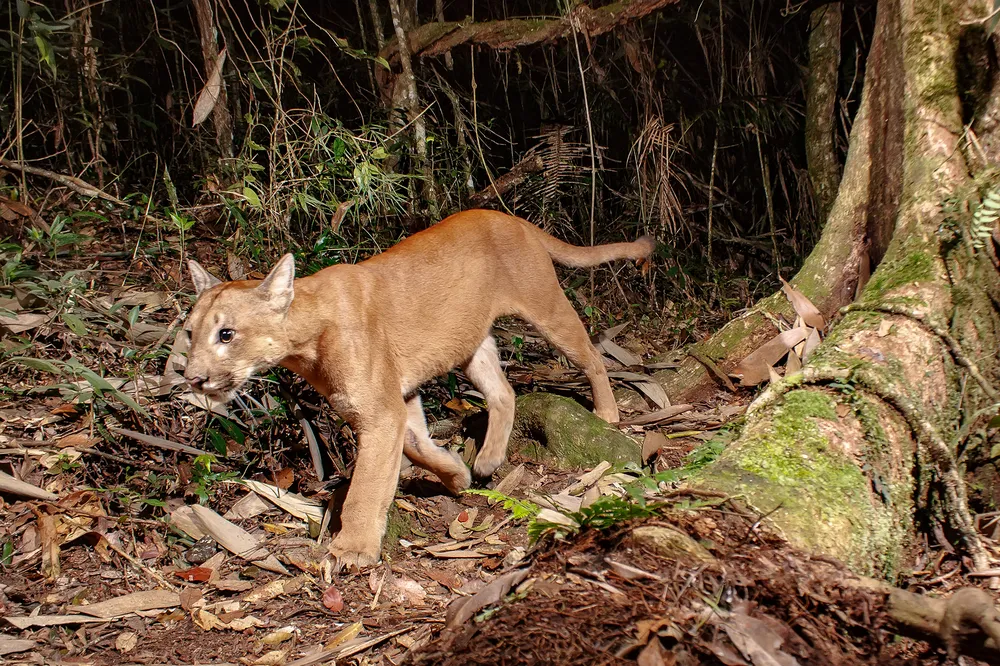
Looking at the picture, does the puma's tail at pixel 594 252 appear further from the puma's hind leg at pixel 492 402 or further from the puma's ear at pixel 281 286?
the puma's ear at pixel 281 286

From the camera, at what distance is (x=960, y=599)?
6.94ft

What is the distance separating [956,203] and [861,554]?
2119mm

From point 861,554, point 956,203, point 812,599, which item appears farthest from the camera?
point 956,203

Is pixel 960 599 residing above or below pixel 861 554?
above

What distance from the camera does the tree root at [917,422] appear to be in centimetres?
338

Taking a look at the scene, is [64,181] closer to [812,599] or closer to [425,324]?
[425,324]

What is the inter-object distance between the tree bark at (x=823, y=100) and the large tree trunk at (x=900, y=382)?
2.60 metres

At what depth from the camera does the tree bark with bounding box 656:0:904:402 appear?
476cm

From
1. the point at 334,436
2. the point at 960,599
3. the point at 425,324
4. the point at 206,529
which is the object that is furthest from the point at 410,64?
the point at 960,599

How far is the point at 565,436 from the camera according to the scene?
5035mm

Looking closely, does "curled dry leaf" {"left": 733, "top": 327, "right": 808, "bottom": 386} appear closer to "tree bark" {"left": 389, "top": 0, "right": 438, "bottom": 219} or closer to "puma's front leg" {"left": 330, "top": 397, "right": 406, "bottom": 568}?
"puma's front leg" {"left": 330, "top": 397, "right": 406, "bottom": 568}

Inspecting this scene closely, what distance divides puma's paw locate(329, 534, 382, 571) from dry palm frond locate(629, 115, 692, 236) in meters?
4.38

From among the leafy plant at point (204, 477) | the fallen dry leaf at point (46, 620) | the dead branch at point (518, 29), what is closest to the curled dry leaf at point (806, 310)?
the dead branch at point (518, 29)

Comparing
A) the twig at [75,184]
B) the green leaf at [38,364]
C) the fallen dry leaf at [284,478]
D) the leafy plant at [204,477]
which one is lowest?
the fallen dry leaf at [284,478]
